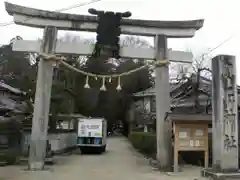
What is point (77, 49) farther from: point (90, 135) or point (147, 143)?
point (90, 135)

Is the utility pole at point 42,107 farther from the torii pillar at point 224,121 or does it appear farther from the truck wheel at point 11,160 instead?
the torii pillar at point 224,121

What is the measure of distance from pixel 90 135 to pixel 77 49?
13998 mm

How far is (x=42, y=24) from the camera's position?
17578 mm

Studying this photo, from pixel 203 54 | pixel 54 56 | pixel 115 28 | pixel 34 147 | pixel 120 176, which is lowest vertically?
pixel 120 176

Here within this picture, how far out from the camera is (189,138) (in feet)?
54.0

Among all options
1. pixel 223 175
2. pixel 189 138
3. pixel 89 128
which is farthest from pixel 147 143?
pixel 223 175

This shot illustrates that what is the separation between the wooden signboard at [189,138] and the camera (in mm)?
16250

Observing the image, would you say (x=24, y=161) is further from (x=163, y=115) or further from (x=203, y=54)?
(x=203, y=54)

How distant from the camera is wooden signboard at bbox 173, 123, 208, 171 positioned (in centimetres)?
1625

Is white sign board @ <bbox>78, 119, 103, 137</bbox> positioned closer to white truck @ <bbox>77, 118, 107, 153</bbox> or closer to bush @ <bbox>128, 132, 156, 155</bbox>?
white truck @ <bbox>77, 118, 107, 153</bbox>

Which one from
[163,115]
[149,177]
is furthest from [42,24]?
[149,177]

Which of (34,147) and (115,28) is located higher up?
(115,28)

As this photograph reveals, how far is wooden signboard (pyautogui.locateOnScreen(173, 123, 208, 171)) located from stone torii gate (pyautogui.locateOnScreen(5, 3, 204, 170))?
1.19 metres

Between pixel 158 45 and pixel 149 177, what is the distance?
7.21m
